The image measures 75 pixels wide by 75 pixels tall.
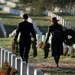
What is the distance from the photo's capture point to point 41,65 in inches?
550

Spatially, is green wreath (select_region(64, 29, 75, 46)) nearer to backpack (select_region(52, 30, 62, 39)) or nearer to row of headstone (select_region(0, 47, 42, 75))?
backpack (select_region(52, 30, 62, 39))

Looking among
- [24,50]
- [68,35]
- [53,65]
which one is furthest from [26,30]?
[68,35]

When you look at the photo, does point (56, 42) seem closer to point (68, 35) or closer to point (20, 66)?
point (68, 35)

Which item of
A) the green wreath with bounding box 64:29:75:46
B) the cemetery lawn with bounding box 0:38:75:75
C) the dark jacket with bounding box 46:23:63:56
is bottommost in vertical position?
the cemetery lawn with bounding box 0:38:75:75

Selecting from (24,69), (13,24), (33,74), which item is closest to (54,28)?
(24,69)

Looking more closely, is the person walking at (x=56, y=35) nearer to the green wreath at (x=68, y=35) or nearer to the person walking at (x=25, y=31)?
the person walking at (x=25, y=31)

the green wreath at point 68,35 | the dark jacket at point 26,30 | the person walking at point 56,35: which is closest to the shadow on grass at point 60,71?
the person walking at point 56,35

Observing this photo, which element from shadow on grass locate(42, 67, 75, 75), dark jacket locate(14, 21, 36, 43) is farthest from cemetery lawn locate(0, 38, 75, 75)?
dark jacket locate(14, 21, 36, 43)

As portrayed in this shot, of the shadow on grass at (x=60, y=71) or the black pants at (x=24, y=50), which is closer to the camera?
the shadow on grass at (x=60, y=71)

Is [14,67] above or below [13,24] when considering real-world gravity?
above

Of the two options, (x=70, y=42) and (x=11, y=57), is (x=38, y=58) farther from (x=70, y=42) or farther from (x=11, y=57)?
(x=11, y=57)

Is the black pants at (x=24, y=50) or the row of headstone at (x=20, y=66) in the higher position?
the row of headstone at (x=20, y=66)

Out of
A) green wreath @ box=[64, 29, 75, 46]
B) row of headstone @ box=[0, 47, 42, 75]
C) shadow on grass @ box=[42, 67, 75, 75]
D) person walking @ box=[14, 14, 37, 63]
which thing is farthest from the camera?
green wreath @ box=[64, 29, 75, 46]

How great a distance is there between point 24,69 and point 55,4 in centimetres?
1370
